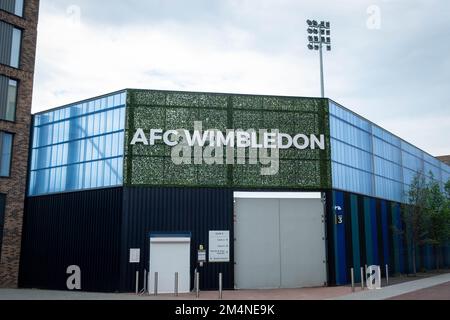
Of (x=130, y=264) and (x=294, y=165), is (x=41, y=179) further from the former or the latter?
(x=294, y=165)

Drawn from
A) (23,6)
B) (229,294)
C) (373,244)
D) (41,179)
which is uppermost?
(23,6)

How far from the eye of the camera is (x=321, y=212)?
28.0 meters

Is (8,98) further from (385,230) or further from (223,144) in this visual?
(385,230)

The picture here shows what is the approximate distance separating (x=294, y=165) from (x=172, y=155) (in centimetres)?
701

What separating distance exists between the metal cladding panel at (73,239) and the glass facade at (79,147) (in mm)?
746

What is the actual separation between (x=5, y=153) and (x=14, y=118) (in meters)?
2.32

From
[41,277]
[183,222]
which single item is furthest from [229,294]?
[41,277]

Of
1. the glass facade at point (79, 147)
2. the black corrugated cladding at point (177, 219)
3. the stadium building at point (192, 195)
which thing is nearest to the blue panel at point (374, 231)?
the stadium building at point (192, 195)

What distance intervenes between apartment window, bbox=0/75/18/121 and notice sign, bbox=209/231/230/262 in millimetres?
15232

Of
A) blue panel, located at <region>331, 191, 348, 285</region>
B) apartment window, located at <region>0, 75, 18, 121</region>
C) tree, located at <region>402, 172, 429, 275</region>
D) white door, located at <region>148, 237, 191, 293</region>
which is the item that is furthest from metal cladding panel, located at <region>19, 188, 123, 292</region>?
Result: tree, located at <region>402, 172, 429, 275</region>

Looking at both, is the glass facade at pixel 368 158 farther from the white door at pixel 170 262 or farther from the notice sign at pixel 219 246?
the white door at pixel 170 262

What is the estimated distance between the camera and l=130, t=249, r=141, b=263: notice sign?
2525 centimetres

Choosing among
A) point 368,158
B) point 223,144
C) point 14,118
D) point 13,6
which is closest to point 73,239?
point 14,118

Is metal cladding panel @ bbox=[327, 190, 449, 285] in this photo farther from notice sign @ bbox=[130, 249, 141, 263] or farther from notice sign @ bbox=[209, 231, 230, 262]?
notice sign @ bbox=[130, 249, 141, 263]
